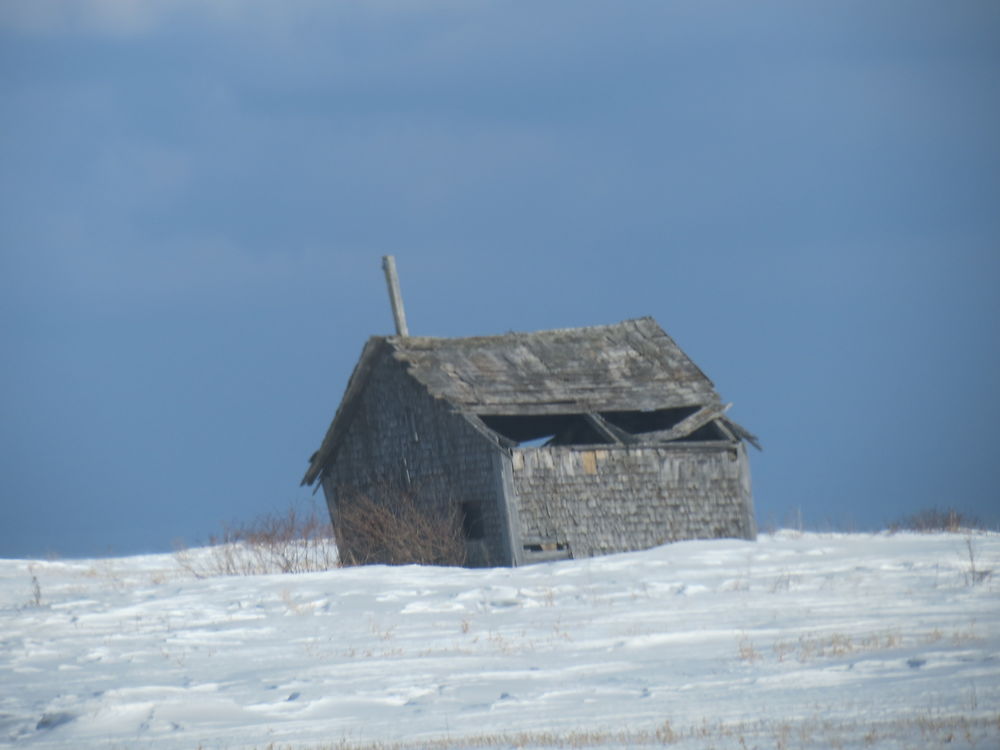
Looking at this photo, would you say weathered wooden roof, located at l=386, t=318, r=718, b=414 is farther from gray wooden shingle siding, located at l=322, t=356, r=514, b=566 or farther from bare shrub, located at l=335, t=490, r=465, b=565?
bare shrub, located at l=335, t=490, r=465, b=565

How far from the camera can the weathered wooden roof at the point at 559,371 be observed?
21969mm

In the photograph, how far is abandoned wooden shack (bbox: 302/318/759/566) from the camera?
21.0m

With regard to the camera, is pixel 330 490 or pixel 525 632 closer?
pixel 525 632

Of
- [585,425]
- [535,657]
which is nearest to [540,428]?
[585,425]

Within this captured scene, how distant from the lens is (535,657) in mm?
11766

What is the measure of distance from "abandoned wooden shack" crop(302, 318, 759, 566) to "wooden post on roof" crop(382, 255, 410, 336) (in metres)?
3.13

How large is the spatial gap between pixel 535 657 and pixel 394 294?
16.0 metres

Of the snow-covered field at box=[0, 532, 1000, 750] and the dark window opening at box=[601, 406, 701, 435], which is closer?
the snow-covered field at box=[0, 532, 1000, 750]

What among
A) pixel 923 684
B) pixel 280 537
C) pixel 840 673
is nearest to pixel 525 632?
pixel 840 673

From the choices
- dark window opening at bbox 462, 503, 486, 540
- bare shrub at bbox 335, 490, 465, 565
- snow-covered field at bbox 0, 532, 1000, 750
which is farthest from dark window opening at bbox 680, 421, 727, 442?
bare shrub at bbox 335, 490, 465, 565

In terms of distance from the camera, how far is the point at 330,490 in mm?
24469

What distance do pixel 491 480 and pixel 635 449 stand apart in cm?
264

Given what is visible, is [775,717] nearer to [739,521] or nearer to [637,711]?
[637,711]

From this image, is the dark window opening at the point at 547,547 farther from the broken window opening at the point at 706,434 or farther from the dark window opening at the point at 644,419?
the dark window opening at the point at 644,419
